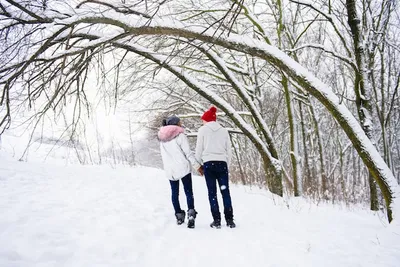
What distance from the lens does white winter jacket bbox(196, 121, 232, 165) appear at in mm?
3701

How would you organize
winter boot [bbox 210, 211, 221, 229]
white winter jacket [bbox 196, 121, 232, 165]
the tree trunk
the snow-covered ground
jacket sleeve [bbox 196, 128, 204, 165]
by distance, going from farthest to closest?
1. the tree trunk
2. jacket sleeve [bbox 196, 128, 204, 165]
3. white winter jacket [bbox 196, 121, 232, 165]
4. winter boot [bbox 210, 211, 221, 229]
5. the snow-covered ground

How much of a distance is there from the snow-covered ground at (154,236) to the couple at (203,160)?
33 cm

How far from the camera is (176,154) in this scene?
3777mm

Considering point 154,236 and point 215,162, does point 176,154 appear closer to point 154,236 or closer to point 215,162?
point 215,162

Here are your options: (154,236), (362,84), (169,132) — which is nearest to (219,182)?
(169,132)

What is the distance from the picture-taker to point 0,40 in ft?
12.8

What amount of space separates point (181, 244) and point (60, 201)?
7.17 feet

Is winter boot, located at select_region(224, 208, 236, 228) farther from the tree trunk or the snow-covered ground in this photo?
the tree trunk

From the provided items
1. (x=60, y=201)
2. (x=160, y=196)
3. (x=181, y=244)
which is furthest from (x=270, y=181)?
(x=60, y=201)

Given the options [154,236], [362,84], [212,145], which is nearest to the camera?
[154,236]

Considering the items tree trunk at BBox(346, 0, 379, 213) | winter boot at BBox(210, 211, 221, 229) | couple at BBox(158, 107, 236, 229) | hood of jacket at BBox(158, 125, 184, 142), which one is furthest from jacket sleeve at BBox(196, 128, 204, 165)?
tree trunk at BBox(346, 0, 379, 213)

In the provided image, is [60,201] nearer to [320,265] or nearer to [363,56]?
[320,265]

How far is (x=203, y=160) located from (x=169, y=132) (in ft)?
2.10

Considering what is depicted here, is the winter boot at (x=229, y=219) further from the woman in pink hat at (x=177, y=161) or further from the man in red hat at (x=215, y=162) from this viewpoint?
the woman in pink hat at (x=177, y=161)
